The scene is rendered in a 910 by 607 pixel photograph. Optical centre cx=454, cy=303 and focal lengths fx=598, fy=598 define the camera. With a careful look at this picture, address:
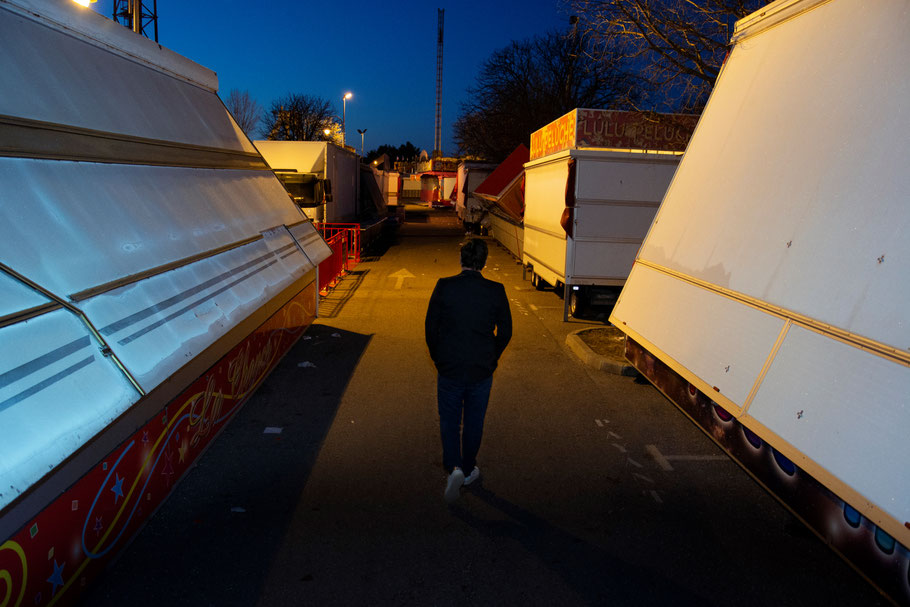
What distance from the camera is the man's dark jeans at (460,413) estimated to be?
4457mm

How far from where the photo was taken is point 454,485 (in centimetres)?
449

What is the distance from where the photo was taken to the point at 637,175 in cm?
1015

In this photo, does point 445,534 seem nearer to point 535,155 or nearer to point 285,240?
point 285,240

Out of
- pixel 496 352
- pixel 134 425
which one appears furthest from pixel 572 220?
pixel 134 425

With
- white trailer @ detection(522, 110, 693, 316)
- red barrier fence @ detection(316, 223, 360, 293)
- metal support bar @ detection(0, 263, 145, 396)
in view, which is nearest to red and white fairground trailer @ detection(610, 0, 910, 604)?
metal support bar @ detection(0, 263, 145, 396)

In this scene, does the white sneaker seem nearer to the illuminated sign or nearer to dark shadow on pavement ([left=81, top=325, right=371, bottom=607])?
dark shadow on pavement ([left=81, top=325, right=371, bottom=607])

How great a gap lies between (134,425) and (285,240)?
15.9 feet

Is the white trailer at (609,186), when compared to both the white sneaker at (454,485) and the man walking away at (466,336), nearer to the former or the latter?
the man walking away at (466,336)

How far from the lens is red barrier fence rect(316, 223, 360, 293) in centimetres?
1298

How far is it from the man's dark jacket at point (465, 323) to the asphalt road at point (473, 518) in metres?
1.07

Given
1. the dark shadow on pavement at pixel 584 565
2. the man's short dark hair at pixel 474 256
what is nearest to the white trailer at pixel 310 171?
the man's short dark hair at pixel 474 256

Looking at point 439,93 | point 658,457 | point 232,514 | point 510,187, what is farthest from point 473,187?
point 439,93

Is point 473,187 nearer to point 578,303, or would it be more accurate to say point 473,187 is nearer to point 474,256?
point 578,303

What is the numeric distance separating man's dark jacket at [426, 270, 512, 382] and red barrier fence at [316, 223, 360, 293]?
773 centimetres
